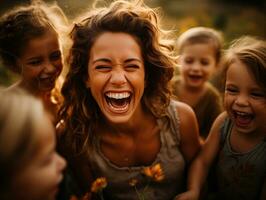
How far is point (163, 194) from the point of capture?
9.64ft

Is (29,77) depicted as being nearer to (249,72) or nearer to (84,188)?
(84,188)

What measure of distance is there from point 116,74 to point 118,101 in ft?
0.69

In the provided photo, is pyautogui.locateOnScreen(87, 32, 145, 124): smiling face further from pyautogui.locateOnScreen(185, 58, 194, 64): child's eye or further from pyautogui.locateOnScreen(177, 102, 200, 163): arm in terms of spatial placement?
pyautogui.locateOnScreen(185, 58, 194, 64): child's eye

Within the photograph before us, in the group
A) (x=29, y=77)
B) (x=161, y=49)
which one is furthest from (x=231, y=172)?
(x=29, y=77)

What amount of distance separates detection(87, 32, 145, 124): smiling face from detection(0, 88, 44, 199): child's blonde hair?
992 mm

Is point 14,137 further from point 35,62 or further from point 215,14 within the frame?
point 215,14

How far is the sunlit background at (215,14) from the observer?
7.83 meters

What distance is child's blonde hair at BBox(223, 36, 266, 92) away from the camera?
2.62 meters

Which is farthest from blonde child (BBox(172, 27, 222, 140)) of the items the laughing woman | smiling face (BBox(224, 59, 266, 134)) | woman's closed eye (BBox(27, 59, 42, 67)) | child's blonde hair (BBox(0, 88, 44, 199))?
child's blonde hair (BBox(0, 88, 44, 199))

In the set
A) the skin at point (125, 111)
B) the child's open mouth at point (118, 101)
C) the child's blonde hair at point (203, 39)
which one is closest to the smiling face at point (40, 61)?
the skin at point (125, 111)

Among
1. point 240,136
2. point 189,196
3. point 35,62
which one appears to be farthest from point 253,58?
point 35,62

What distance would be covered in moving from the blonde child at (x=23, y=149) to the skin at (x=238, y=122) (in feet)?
4.60

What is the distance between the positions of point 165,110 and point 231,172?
0.71m

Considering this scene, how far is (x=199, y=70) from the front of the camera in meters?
4.16
